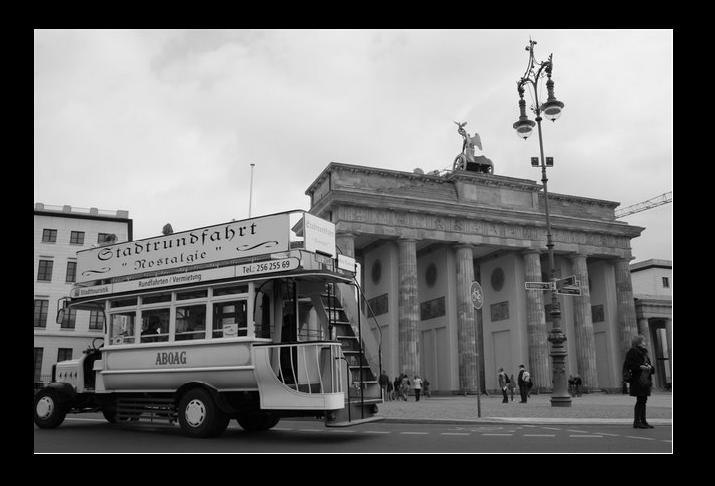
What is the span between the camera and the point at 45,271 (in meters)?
46.9

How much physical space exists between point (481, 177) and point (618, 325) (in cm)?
1717

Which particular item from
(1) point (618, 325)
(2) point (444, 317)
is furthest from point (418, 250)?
(1) point (618, 325)

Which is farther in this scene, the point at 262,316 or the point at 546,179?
the point at 546,179

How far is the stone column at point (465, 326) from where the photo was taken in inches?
1676

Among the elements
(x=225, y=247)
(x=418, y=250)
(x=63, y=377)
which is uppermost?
(x=418, y=250)

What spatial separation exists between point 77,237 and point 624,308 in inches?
1721

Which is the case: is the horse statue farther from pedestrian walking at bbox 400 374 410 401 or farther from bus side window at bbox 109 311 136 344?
bus side window at bbox 109 311 136 344

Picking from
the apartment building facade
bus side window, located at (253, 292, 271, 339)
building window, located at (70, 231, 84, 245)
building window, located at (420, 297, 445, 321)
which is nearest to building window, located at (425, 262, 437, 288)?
building window, located at (420, 297, 445, 321)

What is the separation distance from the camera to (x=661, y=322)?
193 feet

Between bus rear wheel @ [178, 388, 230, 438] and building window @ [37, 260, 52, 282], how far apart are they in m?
40.7

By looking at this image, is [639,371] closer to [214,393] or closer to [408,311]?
[214,393]

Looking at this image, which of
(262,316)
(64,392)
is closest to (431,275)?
(64,392)

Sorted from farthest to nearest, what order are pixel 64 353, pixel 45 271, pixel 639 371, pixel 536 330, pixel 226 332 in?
pixel 45 271, pixel 536 330, pixel 64 353, pixel 639 371, pixel 226 332
